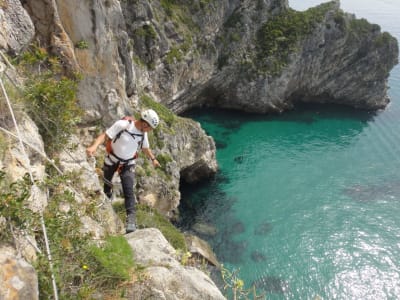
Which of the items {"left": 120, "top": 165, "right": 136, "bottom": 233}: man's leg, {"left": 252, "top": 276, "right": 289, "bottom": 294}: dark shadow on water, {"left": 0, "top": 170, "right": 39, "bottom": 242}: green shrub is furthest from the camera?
{"left": 252, "top": 276, "right": 289, "bottom": 294}: dark shadow on water

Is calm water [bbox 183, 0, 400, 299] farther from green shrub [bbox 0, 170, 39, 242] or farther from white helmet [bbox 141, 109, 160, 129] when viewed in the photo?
green shrub [bbox 0, 170, 39, 242]

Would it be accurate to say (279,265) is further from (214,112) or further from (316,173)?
(214,112)

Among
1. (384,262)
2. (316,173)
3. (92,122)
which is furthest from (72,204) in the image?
(316,173)

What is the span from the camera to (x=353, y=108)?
56.1 m

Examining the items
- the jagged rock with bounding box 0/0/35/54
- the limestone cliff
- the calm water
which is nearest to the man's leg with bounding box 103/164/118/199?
the limestone cliff

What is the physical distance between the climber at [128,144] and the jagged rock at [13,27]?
3.45 metres

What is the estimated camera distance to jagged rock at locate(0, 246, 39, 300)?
4094 mm

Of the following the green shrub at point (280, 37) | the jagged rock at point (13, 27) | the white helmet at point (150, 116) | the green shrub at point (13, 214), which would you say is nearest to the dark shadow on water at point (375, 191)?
the green shrub at point (280, 37)

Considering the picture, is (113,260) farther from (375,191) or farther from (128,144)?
(375,191)

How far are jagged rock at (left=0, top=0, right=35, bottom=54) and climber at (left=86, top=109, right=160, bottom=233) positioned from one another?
3.45m

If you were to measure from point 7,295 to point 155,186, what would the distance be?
18.5 meters

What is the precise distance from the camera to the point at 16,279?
4.21m

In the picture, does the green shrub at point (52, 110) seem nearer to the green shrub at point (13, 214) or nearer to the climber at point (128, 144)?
the climber at point (128, 144)

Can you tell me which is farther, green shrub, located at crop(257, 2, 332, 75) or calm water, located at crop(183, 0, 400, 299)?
green shrub, located at crop(257, 2, 332, 75)
